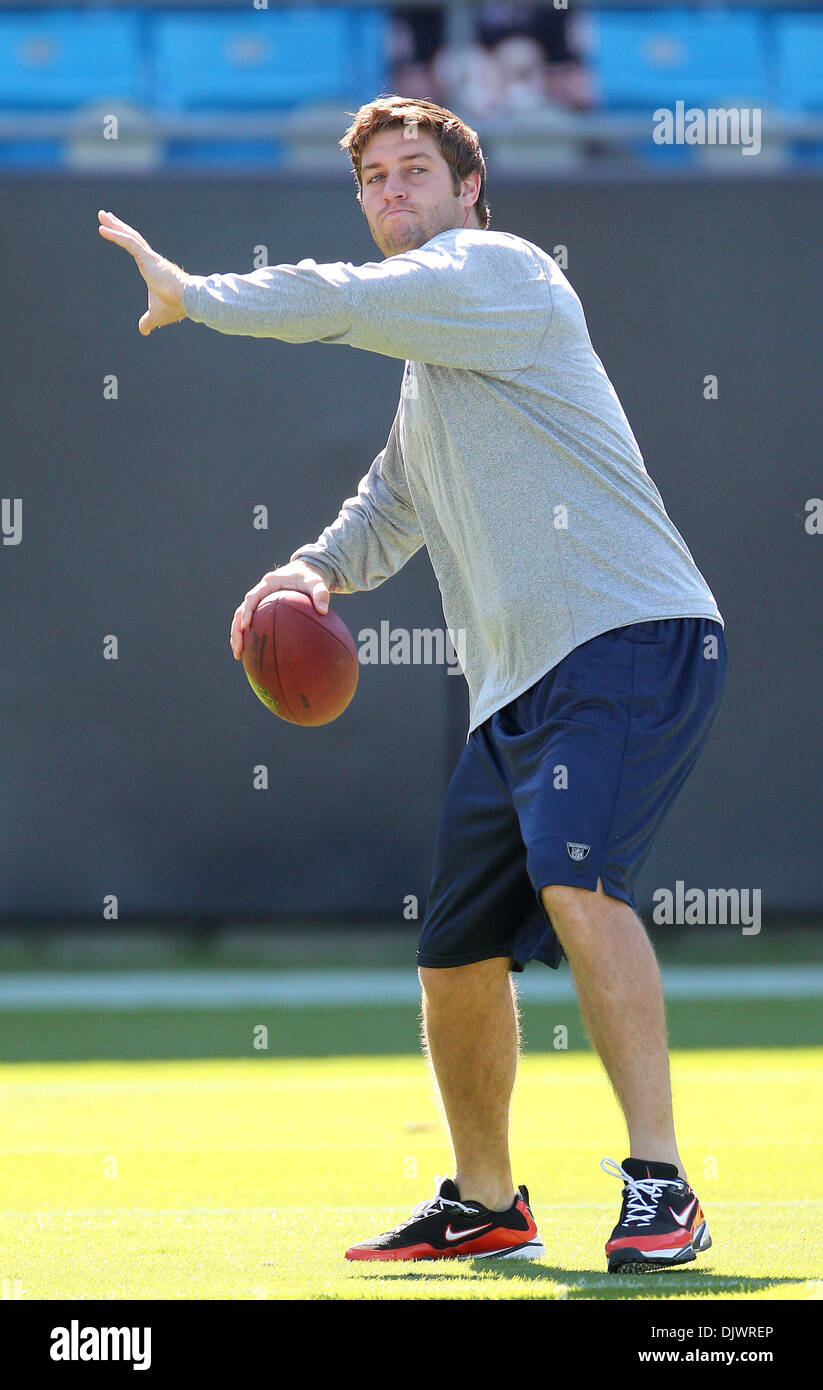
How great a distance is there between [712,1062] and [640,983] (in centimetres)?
369

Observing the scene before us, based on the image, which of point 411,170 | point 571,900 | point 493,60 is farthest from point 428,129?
point 493,60

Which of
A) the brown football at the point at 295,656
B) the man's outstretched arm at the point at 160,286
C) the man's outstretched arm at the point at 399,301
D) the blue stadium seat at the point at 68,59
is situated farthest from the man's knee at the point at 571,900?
the blue stadium seat at the point at 68,59

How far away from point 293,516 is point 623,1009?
23.6ft

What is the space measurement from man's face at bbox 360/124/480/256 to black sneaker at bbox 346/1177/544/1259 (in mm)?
2076

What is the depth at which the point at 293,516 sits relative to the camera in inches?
408

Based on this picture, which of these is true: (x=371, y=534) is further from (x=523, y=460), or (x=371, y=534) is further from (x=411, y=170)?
(x=411, y=170)

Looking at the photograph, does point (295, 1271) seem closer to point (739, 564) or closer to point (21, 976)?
point (21, 976)

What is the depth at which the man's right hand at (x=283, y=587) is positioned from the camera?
4094mm

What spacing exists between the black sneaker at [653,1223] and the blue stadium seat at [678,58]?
31.1 ft

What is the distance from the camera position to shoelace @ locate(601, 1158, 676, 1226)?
3357 millimetres

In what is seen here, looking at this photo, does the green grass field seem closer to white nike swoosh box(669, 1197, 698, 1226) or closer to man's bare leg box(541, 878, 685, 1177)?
white nike swoosh box(669, 1197, 698, 1226)

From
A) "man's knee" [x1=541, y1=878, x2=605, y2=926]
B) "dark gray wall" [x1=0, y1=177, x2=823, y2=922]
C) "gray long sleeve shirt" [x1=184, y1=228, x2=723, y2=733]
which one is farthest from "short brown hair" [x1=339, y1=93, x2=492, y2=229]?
"dark gray wall" [x1=0, y1=177, x2=823, y2=922]

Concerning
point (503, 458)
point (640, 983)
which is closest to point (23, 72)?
point (503, 458)

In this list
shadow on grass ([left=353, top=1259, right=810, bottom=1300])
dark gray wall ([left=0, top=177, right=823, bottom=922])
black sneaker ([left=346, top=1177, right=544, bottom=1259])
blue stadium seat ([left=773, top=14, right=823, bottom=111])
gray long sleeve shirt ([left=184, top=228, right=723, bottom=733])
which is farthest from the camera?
blue stadium seat ([left=773, top=14, right=823, bottom=111])
